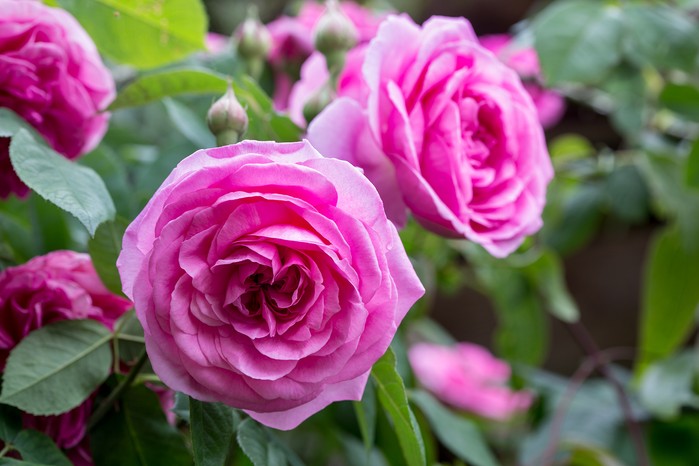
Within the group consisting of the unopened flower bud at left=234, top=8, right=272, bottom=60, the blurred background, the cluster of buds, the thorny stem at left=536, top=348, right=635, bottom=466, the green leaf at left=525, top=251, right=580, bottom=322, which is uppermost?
the cluster of buds

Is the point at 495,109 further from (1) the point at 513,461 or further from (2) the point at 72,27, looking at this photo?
(1) the point at 513,461

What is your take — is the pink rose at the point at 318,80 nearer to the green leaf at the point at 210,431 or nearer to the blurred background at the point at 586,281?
the green leaf at the point at 210,431

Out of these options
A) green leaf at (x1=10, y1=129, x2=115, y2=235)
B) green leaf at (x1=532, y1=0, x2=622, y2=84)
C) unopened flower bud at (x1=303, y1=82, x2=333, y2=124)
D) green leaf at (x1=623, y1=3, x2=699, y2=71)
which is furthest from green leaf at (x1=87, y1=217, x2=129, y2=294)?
green leaf at (x1=623, y1=3, x2=699, y2=71)

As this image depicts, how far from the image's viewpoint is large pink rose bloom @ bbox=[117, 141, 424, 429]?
298 millimetres

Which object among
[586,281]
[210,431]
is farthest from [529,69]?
[586,281]

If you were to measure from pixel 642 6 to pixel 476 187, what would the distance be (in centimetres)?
39

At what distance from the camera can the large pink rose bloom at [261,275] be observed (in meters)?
0.30

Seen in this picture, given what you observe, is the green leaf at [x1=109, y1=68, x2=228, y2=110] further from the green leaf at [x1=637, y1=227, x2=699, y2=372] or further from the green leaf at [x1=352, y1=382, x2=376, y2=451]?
the green leaf at [x1=637, y1=227, x2=699, y2=372]

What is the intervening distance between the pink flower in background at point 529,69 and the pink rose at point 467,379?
33 centimetres

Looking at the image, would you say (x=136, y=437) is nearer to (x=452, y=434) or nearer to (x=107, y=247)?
(x=107, y=247)

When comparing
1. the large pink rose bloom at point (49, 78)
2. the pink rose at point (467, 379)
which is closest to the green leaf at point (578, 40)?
the large pink rose bloom at point (49, 78)

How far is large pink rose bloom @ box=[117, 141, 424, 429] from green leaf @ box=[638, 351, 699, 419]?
499 millimetres

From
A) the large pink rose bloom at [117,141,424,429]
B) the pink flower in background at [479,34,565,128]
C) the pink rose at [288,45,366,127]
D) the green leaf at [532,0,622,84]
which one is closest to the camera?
the large pink rose bloom at [117,141,424,429]

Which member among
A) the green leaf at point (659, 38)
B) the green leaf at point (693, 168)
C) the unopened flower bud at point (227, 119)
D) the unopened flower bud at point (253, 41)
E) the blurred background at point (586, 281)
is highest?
the unopened flower bud at point (227, 119)
